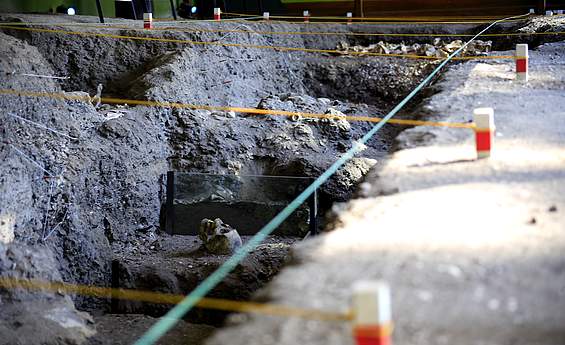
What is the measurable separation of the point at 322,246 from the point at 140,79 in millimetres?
6954

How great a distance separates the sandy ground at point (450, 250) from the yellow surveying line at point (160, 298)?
0.05m

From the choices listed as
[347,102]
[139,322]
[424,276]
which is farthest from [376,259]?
[347,102]

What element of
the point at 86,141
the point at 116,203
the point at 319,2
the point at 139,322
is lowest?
the point at 139,322

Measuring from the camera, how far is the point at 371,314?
243cm

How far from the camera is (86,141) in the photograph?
8.52 metres

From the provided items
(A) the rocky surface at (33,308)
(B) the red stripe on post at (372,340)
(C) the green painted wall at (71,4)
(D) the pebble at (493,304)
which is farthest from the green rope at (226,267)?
(C) the green painted wall at (71,4)

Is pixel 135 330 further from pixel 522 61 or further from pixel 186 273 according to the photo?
pixel 522 61

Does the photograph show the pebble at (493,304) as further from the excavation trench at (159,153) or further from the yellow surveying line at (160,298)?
the excavation trench at (159,153)

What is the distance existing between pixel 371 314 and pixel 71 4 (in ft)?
42.7

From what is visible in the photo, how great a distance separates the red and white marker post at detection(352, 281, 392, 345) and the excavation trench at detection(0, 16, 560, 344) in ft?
13.8

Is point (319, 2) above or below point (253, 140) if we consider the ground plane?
above

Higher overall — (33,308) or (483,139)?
(483,139)

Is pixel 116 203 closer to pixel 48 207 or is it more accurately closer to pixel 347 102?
pixel 48 207

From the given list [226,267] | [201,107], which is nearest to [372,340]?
[226,267]
